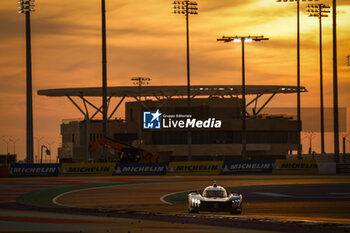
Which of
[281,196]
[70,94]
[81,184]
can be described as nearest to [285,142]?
[70,94]

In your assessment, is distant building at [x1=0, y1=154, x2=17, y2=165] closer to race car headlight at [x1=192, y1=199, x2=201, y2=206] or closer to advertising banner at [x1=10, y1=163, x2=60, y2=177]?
advertising banner at [x1=10, y1=163, x2=60, y2=177]

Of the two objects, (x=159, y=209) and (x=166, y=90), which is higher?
(x=166, y=90)

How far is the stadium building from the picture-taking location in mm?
120250

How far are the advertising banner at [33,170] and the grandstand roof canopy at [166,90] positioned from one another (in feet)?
179

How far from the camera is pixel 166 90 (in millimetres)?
121438

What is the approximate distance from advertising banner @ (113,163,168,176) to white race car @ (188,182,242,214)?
123 ft

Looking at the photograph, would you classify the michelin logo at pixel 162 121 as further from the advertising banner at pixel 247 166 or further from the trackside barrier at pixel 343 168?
the trackside barrier at pixel 343 168

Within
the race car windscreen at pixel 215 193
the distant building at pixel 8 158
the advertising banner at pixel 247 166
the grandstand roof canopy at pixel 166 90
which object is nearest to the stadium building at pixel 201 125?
the grandstand roof canopy at pixel 166 90

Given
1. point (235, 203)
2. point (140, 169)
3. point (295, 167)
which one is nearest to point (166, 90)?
point (140, 169)

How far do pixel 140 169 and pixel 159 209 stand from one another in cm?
3608

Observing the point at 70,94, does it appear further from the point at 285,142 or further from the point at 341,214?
the point at 341,214

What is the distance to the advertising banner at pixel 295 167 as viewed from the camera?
66.9 metres

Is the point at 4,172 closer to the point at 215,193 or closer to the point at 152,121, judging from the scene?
the point at 215,193

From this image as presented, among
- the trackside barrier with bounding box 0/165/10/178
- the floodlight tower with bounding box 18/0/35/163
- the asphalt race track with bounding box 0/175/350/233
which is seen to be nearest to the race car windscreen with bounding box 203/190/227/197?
the asphalt race track with bounding box 0/175/350/233
